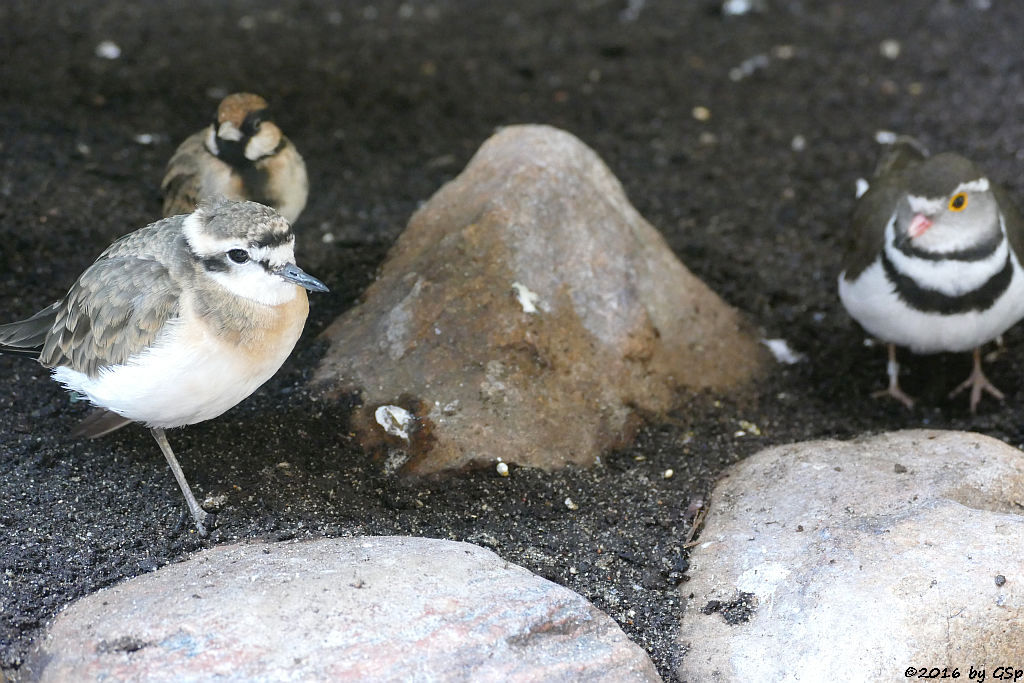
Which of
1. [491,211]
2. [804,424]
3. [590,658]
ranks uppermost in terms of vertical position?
[491,211]

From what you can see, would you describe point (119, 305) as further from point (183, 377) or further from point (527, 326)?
point (527, 326)

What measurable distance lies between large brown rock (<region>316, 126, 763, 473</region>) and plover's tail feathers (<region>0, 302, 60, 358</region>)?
105 cm

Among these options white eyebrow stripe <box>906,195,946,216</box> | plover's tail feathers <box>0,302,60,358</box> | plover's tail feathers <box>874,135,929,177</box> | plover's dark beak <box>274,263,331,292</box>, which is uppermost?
plover's dark beak <box>274,263,331,292</box>

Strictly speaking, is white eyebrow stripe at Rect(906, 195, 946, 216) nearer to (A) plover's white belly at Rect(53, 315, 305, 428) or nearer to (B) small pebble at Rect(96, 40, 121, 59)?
(A) plover's white belly at Rect(53, 315, 305, 428)

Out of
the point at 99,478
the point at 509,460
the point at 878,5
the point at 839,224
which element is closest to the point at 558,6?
the point at 878,5

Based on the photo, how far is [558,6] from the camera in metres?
8.23

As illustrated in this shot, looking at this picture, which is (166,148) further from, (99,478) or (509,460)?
(509,460)

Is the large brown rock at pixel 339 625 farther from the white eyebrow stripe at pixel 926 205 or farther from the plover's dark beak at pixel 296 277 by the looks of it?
the white eyebrow stripe at pixel 926 205

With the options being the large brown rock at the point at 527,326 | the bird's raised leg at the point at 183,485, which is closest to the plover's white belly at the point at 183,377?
the bird's raised leg at the point at 183,485

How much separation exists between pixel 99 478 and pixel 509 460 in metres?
1.48

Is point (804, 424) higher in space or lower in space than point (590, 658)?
lower

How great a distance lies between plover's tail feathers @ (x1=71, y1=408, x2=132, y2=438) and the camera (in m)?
3.79

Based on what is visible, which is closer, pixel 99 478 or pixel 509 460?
pixel 99 478

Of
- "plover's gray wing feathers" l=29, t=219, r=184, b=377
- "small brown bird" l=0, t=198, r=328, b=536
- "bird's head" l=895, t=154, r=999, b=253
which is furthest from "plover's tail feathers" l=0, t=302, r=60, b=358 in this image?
"bird's head" l=895, t=154, r=999, b=253
